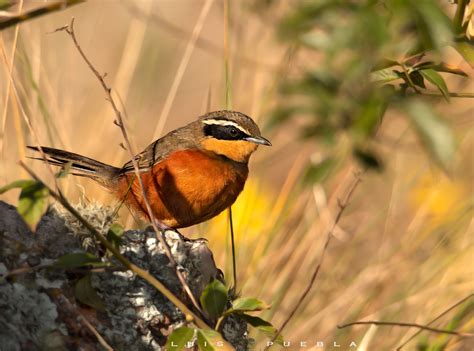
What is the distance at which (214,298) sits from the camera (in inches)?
120

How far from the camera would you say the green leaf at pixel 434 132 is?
6.25 feet

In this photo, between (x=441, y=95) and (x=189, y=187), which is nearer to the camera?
(x=441, y=95)

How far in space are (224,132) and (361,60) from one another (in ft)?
10.7

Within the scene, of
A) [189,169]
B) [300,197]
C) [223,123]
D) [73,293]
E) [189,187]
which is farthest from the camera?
[300,197]

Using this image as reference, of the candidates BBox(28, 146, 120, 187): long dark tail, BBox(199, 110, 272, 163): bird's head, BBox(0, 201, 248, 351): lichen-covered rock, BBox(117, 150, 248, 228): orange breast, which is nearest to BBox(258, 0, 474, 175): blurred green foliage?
BBox(0, 201, 248, 351): lichen-covered rock

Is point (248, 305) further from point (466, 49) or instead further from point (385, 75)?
point (466, 49)

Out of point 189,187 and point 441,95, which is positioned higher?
point 441,95

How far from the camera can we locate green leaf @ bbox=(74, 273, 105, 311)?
10.1 feet

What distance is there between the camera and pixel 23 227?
129 inches

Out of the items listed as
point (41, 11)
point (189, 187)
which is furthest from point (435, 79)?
point (189, 187)

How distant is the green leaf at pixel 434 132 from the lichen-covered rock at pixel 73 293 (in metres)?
1.38

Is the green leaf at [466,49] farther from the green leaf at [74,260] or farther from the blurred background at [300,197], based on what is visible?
the green leaf at [74,260]

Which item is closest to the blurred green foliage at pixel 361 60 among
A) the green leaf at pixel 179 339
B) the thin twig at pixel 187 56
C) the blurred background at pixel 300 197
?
the green leaf at pixel 179 339

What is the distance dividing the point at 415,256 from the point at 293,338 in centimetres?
127
